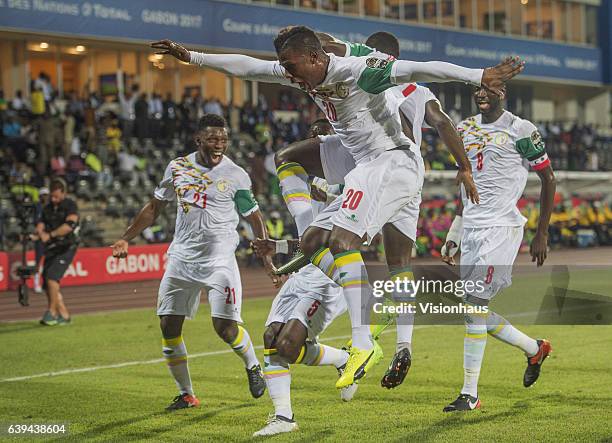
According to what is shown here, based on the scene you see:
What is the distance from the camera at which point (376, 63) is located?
6914 mm

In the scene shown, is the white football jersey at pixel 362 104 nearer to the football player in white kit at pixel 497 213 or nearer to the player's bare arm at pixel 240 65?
the player's bare arm at pixel 240 65

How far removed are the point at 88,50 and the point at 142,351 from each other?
2418 centimetres

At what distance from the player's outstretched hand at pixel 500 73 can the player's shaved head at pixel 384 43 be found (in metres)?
2.39

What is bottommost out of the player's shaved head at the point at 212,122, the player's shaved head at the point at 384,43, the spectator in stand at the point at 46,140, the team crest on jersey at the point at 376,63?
the player's shaved head at the point at 212,122

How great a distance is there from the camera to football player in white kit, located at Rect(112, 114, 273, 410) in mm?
9469

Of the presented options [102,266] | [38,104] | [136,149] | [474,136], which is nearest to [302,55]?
[474,136]

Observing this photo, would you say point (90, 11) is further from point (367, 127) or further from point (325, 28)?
point (367, 127)

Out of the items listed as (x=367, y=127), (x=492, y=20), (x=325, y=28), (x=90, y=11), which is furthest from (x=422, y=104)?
(x=492, y=20)

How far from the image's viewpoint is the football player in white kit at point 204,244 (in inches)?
373

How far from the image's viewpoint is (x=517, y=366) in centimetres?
1141

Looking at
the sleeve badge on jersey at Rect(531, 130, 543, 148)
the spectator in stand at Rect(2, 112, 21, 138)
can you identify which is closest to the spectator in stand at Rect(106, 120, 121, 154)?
the spectator in stand at Rect(2, 112, 21, 138)

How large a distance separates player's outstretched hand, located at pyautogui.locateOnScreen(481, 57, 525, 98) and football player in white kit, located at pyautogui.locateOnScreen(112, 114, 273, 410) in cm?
389

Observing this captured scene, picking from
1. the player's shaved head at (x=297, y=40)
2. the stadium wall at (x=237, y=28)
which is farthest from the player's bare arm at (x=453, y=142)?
the stadium wall at (x=237, y=28)

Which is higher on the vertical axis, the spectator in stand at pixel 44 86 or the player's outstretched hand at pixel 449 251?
the spectator in stand at pixel 44 86
